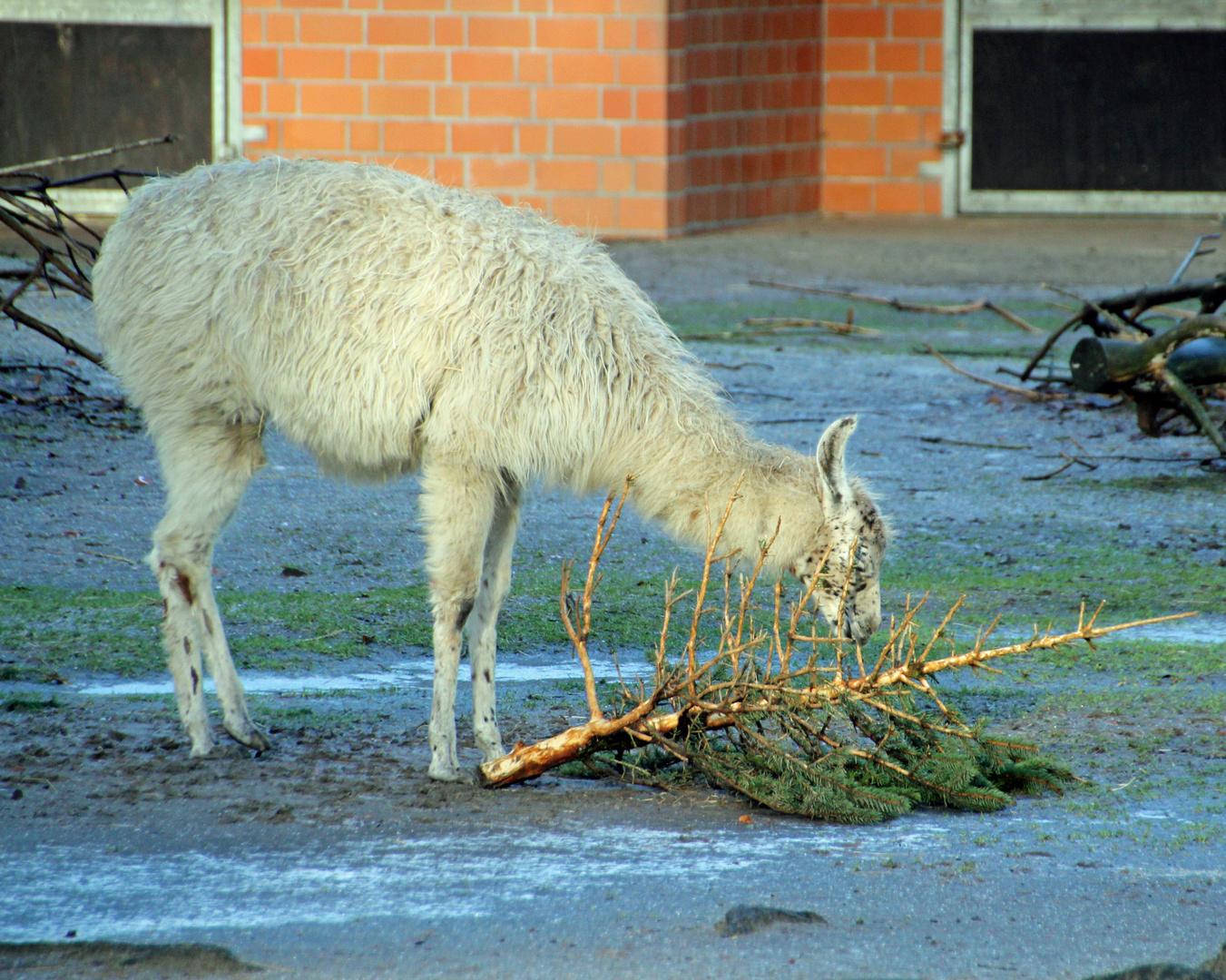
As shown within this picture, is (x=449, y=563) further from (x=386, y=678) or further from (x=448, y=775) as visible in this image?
(x=386, y=678)

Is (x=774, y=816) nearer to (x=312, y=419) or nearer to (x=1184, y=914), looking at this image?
(x=1184, y=914)

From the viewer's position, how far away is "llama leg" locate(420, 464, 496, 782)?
4.53m

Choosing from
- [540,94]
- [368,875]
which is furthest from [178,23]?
[368,875]

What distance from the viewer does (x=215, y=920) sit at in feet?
11.7

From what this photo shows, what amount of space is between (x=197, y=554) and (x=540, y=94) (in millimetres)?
11442

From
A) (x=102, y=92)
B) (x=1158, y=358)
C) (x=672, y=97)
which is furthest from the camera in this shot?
(x=102, y=92)

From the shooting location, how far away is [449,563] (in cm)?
456

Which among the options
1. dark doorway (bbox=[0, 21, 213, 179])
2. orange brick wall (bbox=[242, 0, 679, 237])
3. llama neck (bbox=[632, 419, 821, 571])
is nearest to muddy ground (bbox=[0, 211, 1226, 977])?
llama neck (bbox=[632, 419, 821, 571])

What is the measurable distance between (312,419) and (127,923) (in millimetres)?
1599

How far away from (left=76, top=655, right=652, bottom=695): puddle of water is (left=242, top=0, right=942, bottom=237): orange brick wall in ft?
32.3

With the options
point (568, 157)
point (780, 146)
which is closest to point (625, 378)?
point (568, 157)

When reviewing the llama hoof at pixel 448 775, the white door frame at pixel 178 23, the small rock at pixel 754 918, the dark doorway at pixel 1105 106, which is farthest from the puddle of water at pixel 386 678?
the dark doorway at pixel 1105 106

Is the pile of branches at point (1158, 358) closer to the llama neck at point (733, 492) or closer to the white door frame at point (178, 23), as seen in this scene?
the llama neck at point (733, 492)

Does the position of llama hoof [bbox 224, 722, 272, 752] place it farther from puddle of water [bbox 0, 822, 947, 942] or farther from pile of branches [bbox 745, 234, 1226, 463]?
pile of branches [bbox 745, 234, 1226, 463]
